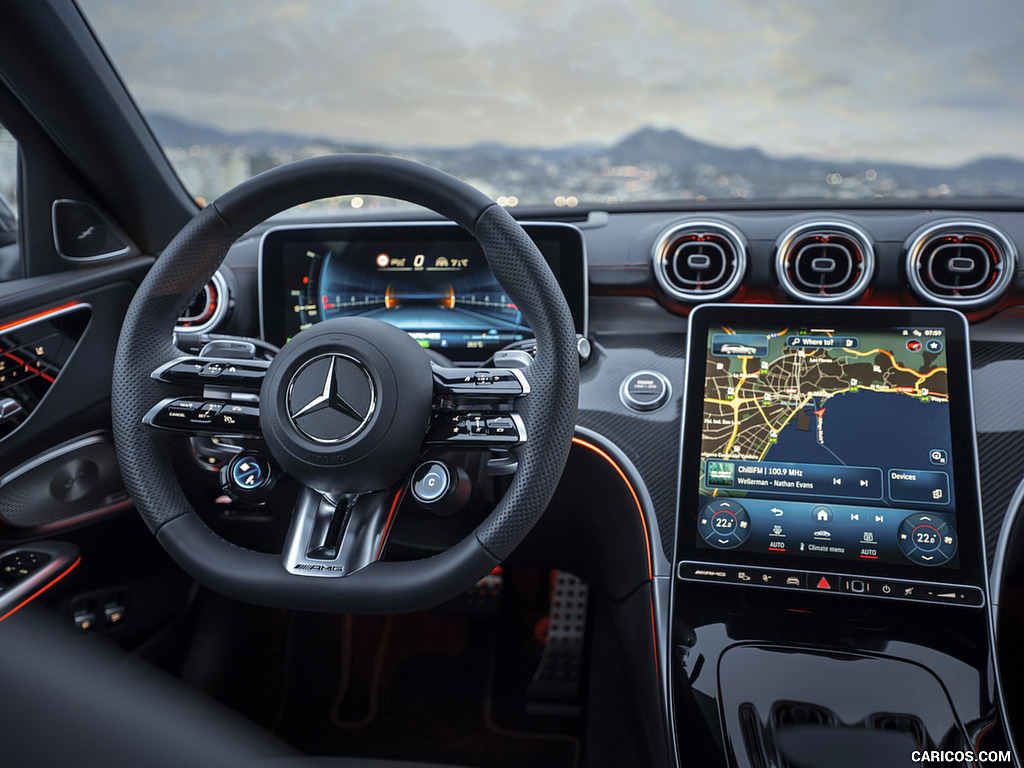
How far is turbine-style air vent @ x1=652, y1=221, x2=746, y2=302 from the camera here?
1897mm

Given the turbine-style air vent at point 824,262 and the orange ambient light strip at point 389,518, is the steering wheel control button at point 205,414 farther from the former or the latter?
the turbine-style air vent at point 824,262

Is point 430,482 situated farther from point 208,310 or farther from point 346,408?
point 208,310

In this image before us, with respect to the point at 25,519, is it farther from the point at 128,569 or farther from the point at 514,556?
the point at 514,556

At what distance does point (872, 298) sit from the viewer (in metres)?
1.88

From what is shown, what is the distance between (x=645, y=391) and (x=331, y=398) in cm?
88

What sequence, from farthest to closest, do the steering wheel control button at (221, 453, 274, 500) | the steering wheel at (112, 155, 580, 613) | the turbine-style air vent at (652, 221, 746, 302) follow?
the turbine-style air vent at (652, 221, 746, 302)
the steering wheel control button at (221, 453, 274, 500)
the steering wheel at (112, 155, 580, 613)

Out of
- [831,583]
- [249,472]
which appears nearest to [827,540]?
[831,583]

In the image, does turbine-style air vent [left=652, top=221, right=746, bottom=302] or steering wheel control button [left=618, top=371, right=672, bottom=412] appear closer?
steering wheel control button [left=618, top=371, right=672, bottom=412]

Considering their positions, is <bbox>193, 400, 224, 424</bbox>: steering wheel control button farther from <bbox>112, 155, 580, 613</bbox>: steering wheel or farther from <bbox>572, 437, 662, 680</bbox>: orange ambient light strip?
<bbox>572, 437, 662, 680</bbox>: orange ambient light strip

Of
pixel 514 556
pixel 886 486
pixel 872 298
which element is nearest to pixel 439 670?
pixel 514 556

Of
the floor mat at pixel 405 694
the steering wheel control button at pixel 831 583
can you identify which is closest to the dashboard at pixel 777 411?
the steering wheel control button at pixel 831 583

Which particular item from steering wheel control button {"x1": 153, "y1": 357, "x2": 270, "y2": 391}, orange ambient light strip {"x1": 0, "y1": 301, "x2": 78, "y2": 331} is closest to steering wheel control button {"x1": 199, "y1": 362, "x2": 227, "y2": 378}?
steering wheel control button {"x1": 153, "y1": 357, "x2": 270, "y2": 391}

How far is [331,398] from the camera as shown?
1131 millimetres

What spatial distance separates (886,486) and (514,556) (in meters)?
0.98
